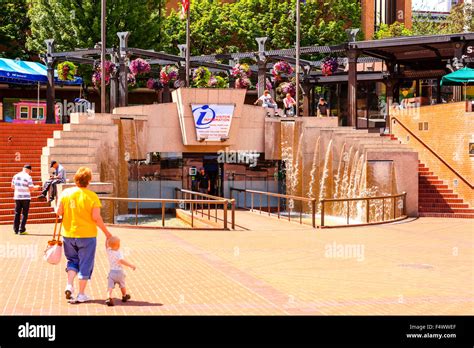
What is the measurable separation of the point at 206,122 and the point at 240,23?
1151 inches

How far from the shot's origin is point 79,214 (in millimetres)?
9586

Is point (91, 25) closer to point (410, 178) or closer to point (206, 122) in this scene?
point (206, 122)

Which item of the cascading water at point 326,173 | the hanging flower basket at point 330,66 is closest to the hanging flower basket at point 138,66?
the hanging flower basket at point 330,66

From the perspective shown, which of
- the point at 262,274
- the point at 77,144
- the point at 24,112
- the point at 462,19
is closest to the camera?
the point at 262,274

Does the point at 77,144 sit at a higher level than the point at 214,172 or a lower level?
higher

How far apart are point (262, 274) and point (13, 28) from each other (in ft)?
158

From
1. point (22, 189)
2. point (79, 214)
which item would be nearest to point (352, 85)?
point (22, 189)

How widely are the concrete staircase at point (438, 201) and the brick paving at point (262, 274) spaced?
7130 mm

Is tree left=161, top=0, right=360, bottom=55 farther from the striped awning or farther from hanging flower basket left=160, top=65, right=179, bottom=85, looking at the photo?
hanging flower basket left=160, top=65, right=179, bottom=85

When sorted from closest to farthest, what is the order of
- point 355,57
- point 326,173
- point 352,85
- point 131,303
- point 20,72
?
point 131,303, point 326,173, point 355,57, point 352,85, point 20,72

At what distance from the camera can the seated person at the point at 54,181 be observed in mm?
21047

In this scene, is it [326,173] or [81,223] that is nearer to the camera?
[81,223]

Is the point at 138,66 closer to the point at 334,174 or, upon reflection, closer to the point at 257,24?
the point at 334,174

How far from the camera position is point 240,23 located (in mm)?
57750
